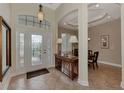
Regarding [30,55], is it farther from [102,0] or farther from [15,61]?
[102,0]

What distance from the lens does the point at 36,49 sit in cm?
525

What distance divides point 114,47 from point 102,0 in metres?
3.88

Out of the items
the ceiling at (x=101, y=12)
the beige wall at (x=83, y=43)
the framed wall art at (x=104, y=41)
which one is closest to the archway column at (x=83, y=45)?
the beige wall at (x=83, y=43)

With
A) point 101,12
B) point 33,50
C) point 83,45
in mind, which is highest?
point 101,12

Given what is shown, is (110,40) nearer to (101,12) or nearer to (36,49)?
(101,12)

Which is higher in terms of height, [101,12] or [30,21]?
[101,12]

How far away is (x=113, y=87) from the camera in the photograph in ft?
10.1

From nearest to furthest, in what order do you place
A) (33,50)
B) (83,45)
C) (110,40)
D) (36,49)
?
(83,45)
(33,50)
(36,49)
(110,40)

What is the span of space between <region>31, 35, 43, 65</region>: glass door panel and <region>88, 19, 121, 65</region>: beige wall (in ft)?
13.9

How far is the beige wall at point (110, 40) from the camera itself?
594 cm

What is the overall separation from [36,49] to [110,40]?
460cm

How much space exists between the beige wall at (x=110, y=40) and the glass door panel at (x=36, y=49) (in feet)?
13.9

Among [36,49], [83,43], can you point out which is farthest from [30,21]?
[83,43]

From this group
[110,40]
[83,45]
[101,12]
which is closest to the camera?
[83,45]
